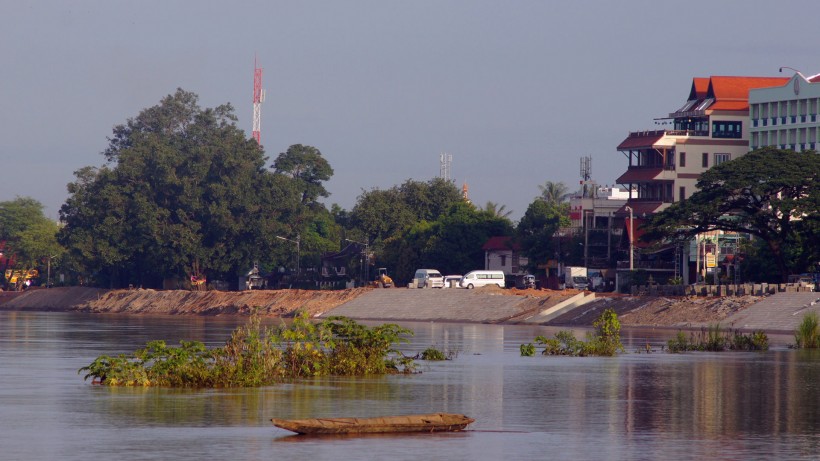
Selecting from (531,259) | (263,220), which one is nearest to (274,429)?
(531,259)

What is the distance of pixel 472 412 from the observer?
28.7 meters

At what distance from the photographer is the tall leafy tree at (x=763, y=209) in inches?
3501

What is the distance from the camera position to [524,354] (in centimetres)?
5084

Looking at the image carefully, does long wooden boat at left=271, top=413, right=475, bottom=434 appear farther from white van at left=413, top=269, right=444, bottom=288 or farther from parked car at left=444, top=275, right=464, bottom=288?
white van at left=413, top=269, right=444, bottom=288

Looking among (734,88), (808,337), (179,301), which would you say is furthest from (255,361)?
(734,88)

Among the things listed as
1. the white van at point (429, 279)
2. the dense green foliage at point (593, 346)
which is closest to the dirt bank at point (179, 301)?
the white van at point (429, 279)

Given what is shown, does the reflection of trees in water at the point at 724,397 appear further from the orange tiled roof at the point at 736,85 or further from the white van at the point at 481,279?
the orange tiled roof at the point at 736,85

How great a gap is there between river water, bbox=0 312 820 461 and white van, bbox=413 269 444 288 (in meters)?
70.7

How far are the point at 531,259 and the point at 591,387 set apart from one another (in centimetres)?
9301

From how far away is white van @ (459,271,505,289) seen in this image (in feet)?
382

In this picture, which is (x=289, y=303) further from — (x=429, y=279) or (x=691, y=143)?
(x=691, y=143)

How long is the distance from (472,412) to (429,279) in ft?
295

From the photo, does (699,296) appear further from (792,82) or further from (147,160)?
(147,160)

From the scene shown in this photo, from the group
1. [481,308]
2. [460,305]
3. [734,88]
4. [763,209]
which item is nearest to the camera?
[763,209]
